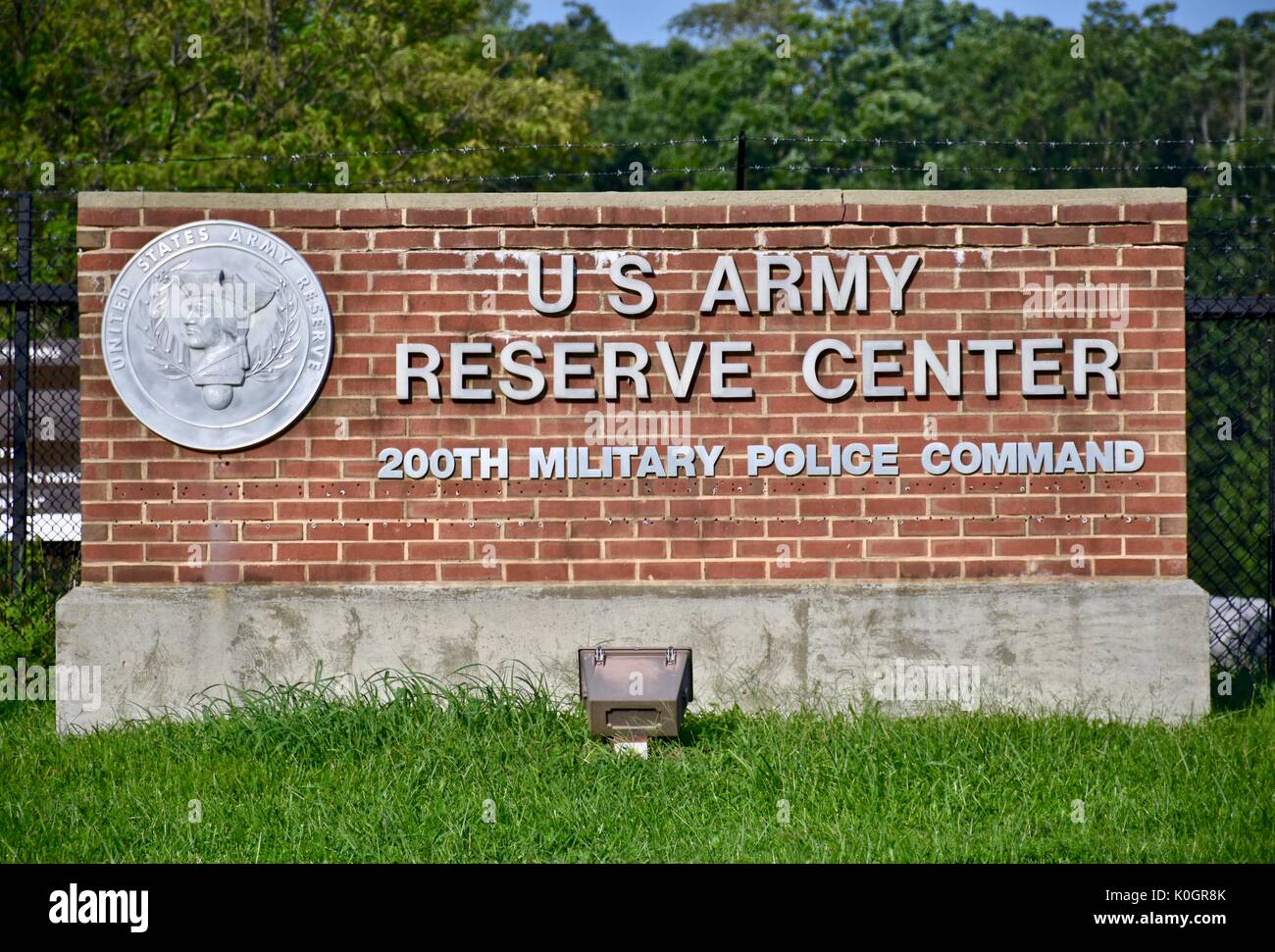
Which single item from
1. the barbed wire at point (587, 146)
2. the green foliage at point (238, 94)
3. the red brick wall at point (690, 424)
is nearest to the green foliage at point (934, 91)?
the green foliage at point (238, 94)

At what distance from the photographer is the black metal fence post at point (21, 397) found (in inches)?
314

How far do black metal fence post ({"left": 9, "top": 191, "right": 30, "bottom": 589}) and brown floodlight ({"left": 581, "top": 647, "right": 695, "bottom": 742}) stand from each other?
3.76 m

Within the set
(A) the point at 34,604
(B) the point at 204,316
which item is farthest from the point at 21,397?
(B) the point at 204,316

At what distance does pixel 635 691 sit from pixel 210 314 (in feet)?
9.29

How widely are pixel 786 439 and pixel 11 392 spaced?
4.74m

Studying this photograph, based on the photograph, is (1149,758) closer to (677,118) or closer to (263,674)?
(263,674)

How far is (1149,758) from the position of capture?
6.00 metres

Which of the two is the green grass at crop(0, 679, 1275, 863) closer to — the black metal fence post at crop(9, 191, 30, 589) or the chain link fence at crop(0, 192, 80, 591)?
the black metal fence post at crop(9, 191, 30, 589)

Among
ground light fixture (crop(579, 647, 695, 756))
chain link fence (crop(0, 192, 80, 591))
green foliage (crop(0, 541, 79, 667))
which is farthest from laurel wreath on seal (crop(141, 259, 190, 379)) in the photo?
ground light fixture (crop(579, 647, 695, 756))

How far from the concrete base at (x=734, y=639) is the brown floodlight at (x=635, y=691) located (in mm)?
578

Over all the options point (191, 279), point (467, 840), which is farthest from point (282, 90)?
point (467, 840)

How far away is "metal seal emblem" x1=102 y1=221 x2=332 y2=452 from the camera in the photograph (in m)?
6.87

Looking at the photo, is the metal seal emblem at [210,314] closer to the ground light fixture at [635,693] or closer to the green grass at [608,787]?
the green grass at [608,787]

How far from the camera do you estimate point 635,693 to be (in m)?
5.99
